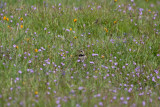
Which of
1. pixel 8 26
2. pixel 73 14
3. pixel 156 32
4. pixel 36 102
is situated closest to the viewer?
pixel 36 102

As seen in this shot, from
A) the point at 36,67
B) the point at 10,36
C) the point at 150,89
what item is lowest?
the point at 150,89

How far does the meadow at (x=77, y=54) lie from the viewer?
A: 3.45m

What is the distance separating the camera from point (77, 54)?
15.2ft

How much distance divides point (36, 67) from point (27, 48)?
1.86 feet

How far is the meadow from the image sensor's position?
3.45m

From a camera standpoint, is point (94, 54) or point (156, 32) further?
point (156, 32)

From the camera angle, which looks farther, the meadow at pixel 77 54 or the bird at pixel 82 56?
the bird at pixel 82 56

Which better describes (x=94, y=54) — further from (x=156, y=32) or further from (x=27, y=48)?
(x=156, y=32)

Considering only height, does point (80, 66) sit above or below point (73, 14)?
below

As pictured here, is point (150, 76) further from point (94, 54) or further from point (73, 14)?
point (73, 14)

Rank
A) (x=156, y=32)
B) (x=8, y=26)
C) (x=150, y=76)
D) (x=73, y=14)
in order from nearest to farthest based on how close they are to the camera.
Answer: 1. (x=150, y=76)
2. (x=8, y=26)
3. (x=156, y=32)
4. (x=73, y=14)

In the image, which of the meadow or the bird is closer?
the meadow

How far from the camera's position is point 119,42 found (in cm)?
504

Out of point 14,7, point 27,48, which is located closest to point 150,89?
point 27,48
